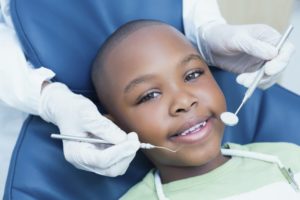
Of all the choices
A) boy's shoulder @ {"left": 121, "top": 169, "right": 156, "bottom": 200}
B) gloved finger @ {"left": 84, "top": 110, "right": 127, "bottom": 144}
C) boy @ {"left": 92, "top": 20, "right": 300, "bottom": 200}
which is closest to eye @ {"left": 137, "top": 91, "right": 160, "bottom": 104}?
boy @ {"left": 92, "top": 20, "right": 300, "bottom": 200}

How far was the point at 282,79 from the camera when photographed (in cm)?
217

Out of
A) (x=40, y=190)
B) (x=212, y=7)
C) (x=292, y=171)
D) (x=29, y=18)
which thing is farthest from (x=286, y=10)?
(x=40, y=190)

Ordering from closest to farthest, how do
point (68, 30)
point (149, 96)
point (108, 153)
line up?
point (108, 153), point (149, 96), point (68, 30)

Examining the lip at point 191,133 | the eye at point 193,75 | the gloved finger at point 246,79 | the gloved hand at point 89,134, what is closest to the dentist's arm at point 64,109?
the gloved hand at point 89,134

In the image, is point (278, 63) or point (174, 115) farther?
point (278, 63)

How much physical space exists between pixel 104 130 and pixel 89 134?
2.7 inches

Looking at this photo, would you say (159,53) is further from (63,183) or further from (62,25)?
(63,183)

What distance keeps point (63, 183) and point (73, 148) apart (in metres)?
0.15

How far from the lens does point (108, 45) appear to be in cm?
108

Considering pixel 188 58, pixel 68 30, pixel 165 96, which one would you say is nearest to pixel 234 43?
pixel 188 58

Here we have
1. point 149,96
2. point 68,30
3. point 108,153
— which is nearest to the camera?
point 108,153

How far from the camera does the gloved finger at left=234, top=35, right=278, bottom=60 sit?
1055mm

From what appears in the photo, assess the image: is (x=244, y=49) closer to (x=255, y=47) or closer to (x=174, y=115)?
(x=255, y=47)

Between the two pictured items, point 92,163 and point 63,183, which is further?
point 63,183
